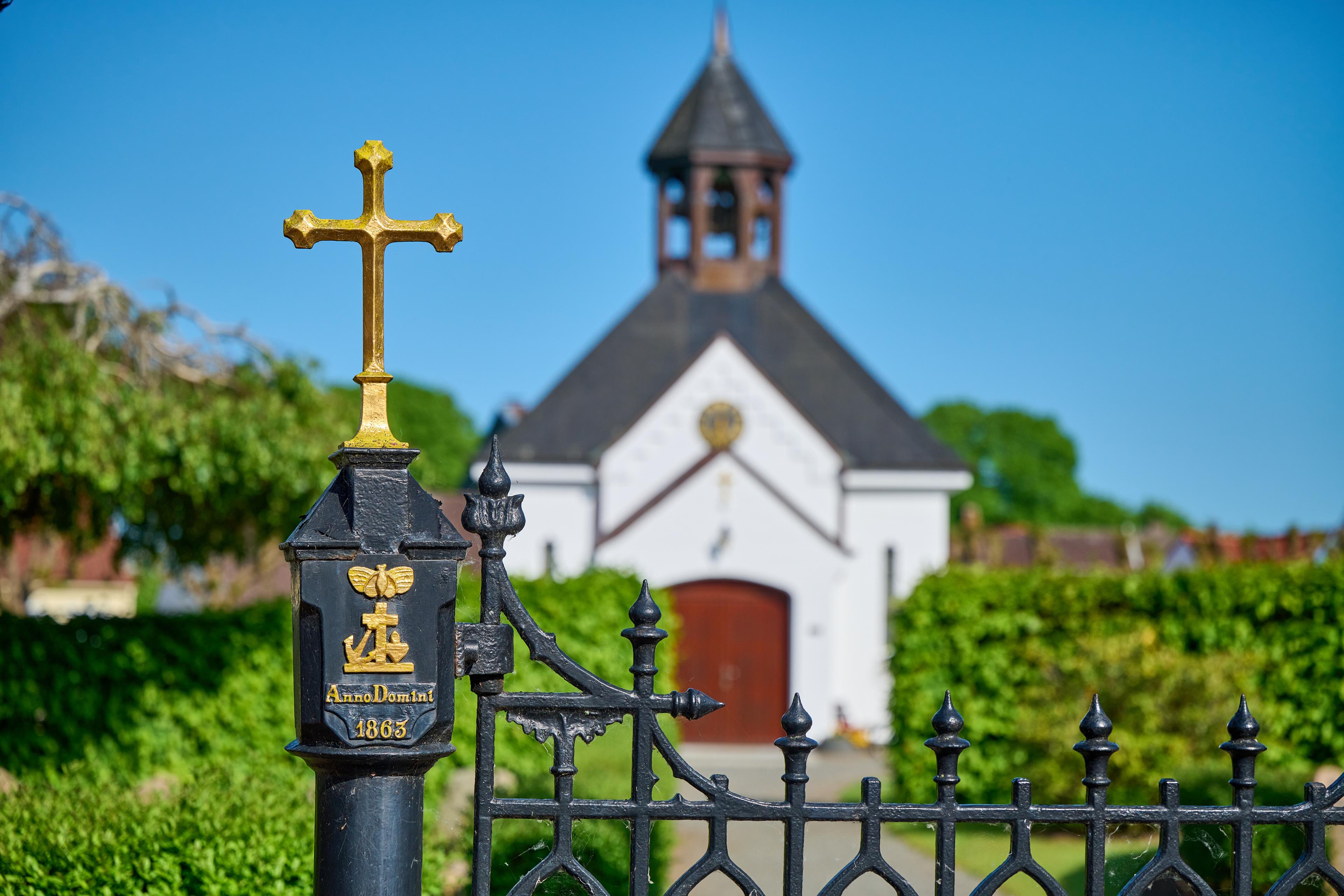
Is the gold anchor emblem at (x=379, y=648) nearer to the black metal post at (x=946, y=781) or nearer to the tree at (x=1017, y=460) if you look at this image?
the black metal post at (x=946, y=781)

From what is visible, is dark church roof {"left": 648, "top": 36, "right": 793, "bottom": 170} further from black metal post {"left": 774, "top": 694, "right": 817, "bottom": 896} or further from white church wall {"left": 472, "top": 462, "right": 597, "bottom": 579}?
black metal post {"left": 774, "top": 694, "right": 817, "bottom": 896}

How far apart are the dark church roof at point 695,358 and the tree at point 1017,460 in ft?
121

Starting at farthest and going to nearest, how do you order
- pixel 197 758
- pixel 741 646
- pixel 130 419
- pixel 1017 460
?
pixel 1017 460 → pixel 741 646 → pixel 197 758 → pixel 130 419

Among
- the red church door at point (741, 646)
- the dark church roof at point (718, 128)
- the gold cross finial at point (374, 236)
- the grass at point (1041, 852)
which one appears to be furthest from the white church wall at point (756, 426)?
the gold cross finial at point (374, 236)

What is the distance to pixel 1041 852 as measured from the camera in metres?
11.4

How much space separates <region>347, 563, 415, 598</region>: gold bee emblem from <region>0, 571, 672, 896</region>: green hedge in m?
0.71

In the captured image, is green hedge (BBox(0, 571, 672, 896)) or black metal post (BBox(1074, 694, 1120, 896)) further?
green hedge (BBox(0, 571, 672, 896))

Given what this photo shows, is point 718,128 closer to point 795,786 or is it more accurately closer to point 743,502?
point 743,502

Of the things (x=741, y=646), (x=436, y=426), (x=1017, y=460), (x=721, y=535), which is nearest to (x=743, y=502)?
(x=721, y=535)

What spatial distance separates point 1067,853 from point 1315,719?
3103mm

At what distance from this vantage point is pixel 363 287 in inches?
141

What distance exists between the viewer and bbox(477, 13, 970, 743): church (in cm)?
2300

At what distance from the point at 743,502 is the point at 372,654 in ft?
64.8

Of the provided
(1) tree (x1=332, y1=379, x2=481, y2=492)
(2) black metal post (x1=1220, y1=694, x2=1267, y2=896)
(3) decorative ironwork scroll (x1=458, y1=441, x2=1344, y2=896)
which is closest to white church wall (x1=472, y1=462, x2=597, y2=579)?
(3) decorative ironwork scroll (x1=458, y1=441, x2=1344, y2=896)
